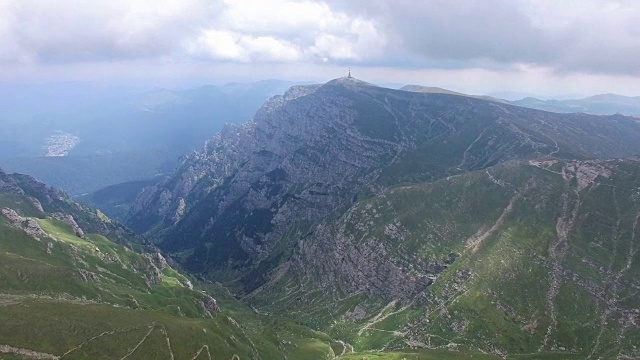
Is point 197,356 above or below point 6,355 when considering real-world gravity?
below

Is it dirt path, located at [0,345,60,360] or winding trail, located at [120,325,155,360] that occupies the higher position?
dirt path, located at [0,345,60,360]

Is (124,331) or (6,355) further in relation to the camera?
(124,331)

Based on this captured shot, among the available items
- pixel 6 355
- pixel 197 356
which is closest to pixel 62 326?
pixel 6 355

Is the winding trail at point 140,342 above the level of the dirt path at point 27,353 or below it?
below

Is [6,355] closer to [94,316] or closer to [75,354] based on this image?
[75,354]

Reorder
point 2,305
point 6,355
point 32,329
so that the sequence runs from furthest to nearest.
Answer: point 2,305
point 32,329
point 6,355

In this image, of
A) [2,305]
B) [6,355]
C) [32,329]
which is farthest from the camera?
[2,305]

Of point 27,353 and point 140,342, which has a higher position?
point 27,353

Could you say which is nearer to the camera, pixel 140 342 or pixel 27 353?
pixel 27 353

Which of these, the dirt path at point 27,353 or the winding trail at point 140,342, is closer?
the dirt path at point 27,353

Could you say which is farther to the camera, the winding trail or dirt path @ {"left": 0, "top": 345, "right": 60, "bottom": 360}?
the winding trail

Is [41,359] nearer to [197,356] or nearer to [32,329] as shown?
[32,329]
